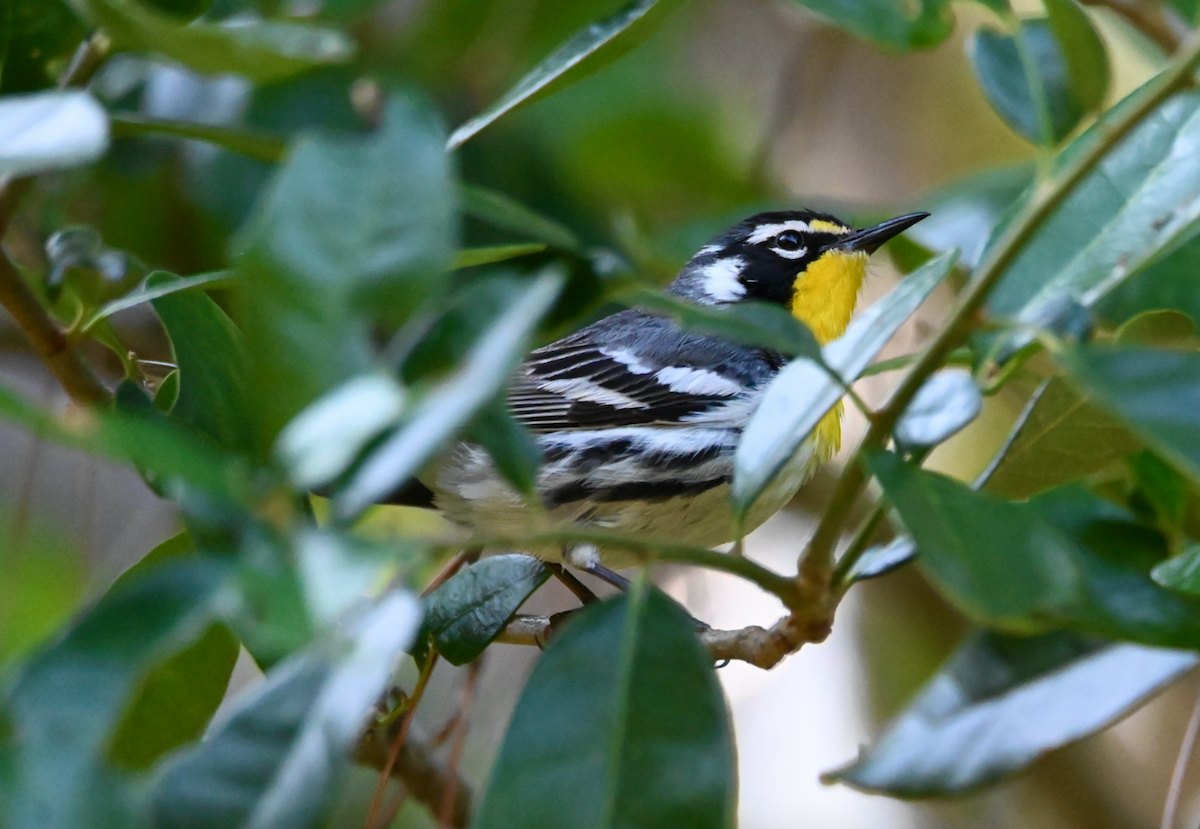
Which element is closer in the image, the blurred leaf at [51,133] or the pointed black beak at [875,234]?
the blurred leaf at [51,133]

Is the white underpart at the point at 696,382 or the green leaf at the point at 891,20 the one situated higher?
the green leaf at the point at 891,20

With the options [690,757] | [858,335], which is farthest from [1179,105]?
[690,757]

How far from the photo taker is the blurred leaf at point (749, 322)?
67 cm

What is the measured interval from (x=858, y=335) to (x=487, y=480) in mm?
1079

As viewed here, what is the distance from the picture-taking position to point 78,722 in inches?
20.5

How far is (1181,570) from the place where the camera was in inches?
40.6

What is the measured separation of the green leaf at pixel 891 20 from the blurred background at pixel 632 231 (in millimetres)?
606

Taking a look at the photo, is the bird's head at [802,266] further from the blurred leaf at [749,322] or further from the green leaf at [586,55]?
the blurred leaf at [749,322]

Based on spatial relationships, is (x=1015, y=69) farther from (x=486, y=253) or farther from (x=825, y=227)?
(x=825, y=227)

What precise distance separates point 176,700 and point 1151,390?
2.81ft

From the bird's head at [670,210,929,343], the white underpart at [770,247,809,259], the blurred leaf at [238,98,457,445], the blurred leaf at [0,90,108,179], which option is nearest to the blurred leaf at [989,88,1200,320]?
the blurred leaf at [238,98,457,445]

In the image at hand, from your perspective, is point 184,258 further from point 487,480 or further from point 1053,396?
point 1053,396

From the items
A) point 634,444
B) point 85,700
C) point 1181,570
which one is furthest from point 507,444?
point 634,444

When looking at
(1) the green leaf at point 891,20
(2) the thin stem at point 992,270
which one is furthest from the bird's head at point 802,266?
(2) the thin stem at point 992,270
